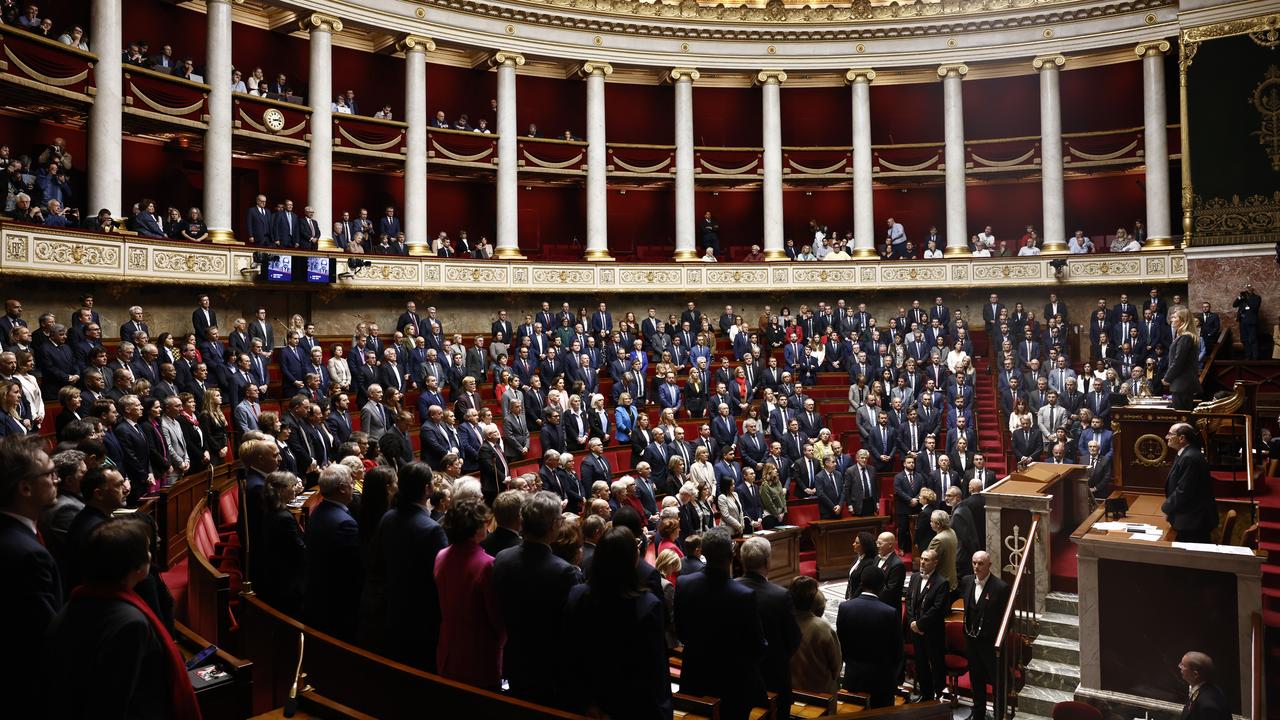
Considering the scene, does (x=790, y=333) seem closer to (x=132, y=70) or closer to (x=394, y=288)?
(x=394, y=288)

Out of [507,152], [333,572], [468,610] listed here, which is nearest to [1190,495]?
[468,610]

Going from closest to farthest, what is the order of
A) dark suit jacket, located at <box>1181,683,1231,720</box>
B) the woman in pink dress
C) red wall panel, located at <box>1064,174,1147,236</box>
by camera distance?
the woman in pink dress, dark suit jacket, located at <box>1181,683,1231,720</box>, red wall panel, located at <box>1064,174,1147,236</box>

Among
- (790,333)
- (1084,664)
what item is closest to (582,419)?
(790,333)

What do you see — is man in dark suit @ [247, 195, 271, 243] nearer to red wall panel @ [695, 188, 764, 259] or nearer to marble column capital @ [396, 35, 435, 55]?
marble column capital @ [396, 35, 435, 55]

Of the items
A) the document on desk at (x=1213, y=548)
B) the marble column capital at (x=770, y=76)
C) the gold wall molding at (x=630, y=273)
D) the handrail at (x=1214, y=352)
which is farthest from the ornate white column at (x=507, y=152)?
the document on desk at (x=1213, y=548)

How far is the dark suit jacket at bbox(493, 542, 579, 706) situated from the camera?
132 inches

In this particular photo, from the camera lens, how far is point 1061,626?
26.9ft

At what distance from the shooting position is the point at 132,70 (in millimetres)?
14070

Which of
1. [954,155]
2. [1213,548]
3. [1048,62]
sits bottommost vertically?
[1213,548]

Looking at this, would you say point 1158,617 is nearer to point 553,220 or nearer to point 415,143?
point 415,143

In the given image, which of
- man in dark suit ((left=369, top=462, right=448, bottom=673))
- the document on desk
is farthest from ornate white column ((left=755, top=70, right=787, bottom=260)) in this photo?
man in dark suit ((left=369, top=462, right=448, bottom=673))

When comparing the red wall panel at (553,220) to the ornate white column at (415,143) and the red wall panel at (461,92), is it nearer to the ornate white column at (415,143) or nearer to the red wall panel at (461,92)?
the red wall panel at (461,92)

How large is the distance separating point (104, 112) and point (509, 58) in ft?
27.7

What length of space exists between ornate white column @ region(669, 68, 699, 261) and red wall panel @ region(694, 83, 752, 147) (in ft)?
7.43
